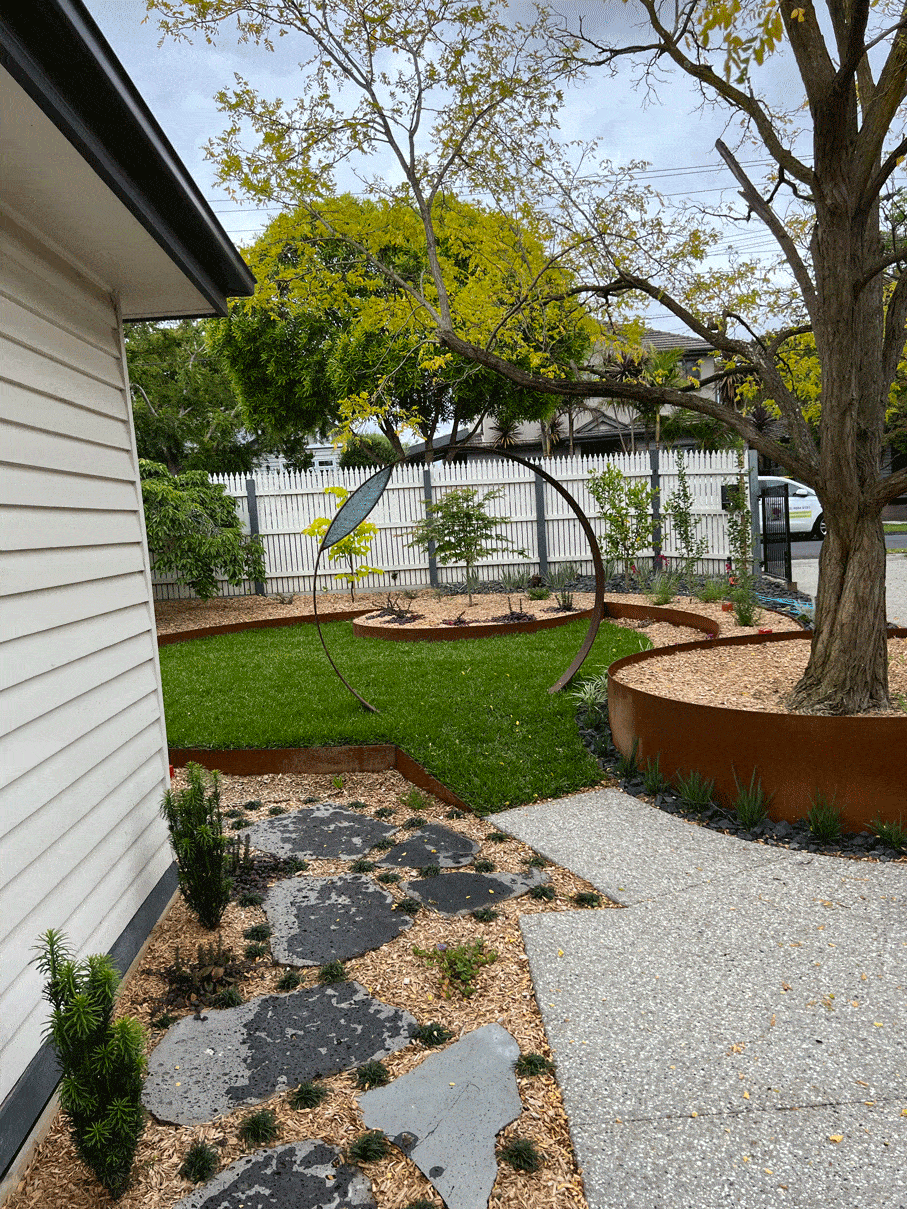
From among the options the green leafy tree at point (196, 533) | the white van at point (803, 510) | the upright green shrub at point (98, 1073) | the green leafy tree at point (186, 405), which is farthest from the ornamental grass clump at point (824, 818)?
the green leafy tree at point (186, 405)

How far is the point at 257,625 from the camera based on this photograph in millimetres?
10891

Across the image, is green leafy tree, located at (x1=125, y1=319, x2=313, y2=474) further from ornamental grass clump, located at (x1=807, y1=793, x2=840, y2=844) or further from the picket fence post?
ornamental grass clump, located at (x1=807, y1=793, x2=840, y2=844)

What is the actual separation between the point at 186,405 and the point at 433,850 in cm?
2768

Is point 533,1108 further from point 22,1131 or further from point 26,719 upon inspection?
point 26,719

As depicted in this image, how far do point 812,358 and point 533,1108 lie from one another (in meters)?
7.06

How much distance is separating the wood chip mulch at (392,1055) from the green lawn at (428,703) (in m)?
0.66

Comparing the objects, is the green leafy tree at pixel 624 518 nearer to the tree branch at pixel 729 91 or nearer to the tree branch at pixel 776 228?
the tree branch at pixel 776 228

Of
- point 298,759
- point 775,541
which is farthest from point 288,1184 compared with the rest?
point 775,541

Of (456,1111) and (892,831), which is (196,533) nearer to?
(892,831)

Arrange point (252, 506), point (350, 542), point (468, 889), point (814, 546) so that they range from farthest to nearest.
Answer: point (814, 546) < point (252, 506) < point (350, 542) < point (468, 889)

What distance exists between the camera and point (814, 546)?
746 inches

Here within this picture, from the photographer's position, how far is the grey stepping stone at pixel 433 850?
3.71 meters

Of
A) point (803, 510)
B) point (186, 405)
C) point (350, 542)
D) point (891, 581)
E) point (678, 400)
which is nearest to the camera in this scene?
point (678, 400)

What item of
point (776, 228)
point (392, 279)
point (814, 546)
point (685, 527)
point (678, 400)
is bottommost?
point (814, 546)
